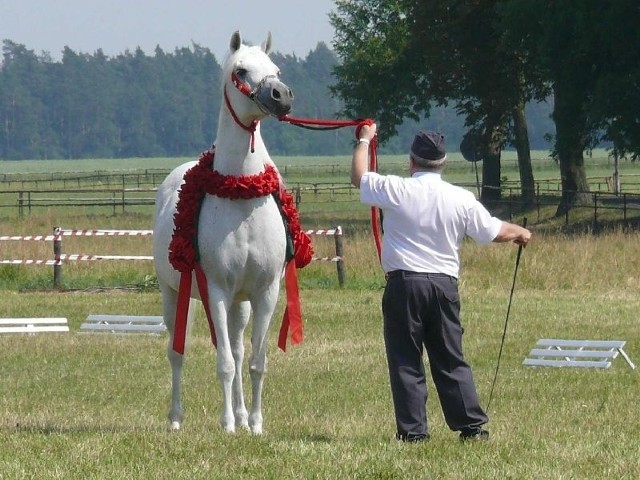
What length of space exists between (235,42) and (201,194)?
1128mm

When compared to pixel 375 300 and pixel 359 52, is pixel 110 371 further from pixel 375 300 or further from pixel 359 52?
pixel 359 52

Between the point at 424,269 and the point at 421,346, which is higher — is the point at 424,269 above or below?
above

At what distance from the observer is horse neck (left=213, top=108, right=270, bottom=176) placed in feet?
33.8

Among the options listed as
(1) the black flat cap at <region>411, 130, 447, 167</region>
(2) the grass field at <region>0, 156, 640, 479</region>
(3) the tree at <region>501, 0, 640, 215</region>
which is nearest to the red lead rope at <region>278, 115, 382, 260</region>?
(1) the black flat cap at <region>411, 130, 447, 167</region>

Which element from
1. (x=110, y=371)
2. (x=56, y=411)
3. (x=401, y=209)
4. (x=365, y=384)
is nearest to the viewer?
(x=401, y=209)

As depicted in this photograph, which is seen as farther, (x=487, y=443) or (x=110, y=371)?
(x=110, y=371)

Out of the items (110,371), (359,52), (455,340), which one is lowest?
(110,371)

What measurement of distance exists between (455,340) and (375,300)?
14.1 meters

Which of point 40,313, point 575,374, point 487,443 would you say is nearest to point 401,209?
point 487,443

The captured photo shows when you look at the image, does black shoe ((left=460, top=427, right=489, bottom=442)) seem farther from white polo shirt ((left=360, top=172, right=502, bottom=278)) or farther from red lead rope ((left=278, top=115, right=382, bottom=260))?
red lead rope ((left=278, top=115, right=382, bottom=260))

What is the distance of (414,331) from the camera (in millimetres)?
8672

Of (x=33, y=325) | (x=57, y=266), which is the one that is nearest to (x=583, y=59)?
(x=57, y=266)

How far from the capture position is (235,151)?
10.4 m

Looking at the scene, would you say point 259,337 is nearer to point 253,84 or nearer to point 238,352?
point 238,352
